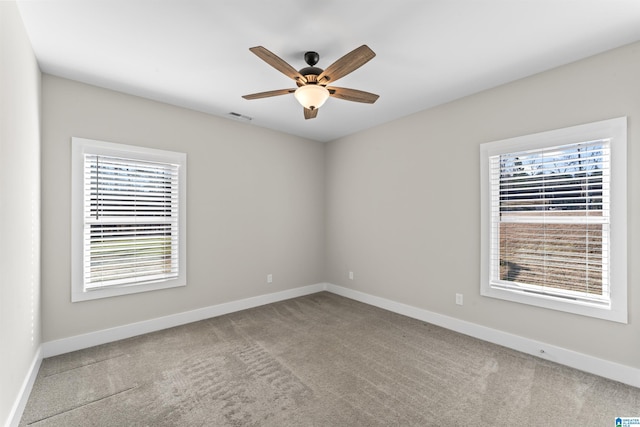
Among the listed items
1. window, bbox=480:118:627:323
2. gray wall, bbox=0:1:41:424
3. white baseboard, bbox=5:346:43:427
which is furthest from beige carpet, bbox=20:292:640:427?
window, bbox=480:118:627:323

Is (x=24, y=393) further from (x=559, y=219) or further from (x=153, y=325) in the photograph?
(x=559, y=219)

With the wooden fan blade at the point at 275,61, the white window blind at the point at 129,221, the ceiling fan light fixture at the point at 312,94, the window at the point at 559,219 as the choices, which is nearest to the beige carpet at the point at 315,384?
the window at the point at 559,219

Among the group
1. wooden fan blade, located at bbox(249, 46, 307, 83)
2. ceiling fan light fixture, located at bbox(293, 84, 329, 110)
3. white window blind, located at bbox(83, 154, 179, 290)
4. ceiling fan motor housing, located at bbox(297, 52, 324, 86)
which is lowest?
white window blind, located at bbox(83, 154, 179, 290)

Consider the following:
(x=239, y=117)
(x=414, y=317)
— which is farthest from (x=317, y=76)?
(x=414, y=317)

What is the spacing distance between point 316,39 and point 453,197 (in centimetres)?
231

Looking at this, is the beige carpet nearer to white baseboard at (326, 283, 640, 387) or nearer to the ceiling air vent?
white baseboard at (326, 283, 640, 387)

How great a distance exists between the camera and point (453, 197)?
341cm

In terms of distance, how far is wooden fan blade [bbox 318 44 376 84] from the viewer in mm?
1886

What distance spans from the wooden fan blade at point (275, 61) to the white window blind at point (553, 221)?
2.24 meters

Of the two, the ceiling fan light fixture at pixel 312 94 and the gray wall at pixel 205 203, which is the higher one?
the ceiling fan light fixture at pixel 312 94

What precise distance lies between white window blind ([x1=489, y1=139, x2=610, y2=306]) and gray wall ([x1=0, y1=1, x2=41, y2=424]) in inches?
156

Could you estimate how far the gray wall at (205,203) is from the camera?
2785 millimetres

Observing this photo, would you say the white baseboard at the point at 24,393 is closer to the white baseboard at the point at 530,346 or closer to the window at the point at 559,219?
the white baseboard at the point at 530,346

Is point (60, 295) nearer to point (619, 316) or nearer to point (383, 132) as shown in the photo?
point (383, 132)
